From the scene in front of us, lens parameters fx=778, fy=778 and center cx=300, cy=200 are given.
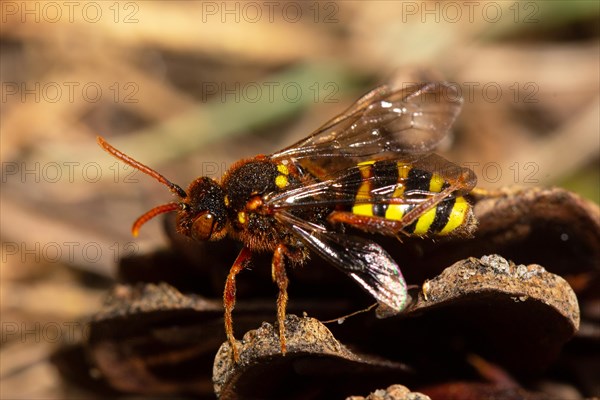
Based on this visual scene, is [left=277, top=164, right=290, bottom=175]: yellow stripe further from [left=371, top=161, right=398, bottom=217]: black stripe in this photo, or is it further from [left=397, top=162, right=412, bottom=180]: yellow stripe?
[left=397, top=162, right=412, bottom=180]: yellow stripe

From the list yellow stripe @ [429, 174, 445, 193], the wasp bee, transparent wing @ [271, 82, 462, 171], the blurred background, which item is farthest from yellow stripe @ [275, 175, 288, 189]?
the blurred background

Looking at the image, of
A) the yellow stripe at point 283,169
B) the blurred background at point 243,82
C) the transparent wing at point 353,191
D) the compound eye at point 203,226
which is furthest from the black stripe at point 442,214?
the blurred background at point 243,82

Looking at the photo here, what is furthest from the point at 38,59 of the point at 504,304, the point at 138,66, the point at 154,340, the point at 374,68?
the point at 504,304

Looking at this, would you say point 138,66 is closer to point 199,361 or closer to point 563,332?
point 199,361

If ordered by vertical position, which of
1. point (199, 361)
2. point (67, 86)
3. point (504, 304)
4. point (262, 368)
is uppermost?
point (67, 86)

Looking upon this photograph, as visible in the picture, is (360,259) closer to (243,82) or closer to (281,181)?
(281,181)

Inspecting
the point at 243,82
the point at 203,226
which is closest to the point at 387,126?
the point at 203,226

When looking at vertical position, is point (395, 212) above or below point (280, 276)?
above

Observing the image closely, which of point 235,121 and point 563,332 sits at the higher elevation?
point 235,121
